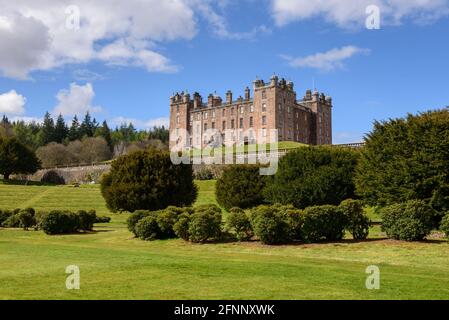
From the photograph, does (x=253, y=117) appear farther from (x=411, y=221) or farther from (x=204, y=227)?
(x=411, y=221)

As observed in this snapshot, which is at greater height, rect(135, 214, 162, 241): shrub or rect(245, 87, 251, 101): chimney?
rect(245, 87, 251, 101): chimney

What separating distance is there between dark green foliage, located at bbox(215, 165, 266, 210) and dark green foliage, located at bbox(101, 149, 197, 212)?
366 centimetres

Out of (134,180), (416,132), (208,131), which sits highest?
(208,131)

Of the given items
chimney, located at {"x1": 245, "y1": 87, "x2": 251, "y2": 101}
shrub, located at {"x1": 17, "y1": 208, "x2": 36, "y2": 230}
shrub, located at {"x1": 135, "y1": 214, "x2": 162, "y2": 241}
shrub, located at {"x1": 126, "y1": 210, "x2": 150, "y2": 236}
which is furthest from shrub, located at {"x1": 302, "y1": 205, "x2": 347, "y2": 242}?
chimney, located at {"x1": 245, "y1": 87, "x2": 251, "y2": 101}

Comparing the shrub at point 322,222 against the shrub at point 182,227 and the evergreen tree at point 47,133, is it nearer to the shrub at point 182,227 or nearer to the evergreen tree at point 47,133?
the shrub at point 182,227

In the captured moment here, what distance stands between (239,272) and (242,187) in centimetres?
2380

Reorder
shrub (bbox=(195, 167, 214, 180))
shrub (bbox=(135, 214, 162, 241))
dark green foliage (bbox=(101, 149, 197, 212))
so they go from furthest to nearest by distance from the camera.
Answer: shrub (bbox=(195, 167, 214, 180)) < dark green foliage (bbox=(101, 149, 197, 212)) < shrub (bbox=(135, 214, 162, 241))

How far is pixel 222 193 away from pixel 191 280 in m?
26.0

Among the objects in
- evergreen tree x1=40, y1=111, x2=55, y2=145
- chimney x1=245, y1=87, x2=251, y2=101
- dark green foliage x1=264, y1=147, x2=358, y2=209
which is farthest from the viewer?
evergreen tree x1=40, y1=111, x2=55, y2=145

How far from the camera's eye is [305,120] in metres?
94.5

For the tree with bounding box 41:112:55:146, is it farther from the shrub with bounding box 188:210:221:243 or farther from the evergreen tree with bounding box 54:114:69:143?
the shrub with bounding box 188:210:221:243

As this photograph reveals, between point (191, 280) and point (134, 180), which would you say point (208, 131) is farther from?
point (191, 280)

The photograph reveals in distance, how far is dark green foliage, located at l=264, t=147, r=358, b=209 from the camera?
96.9 ft
